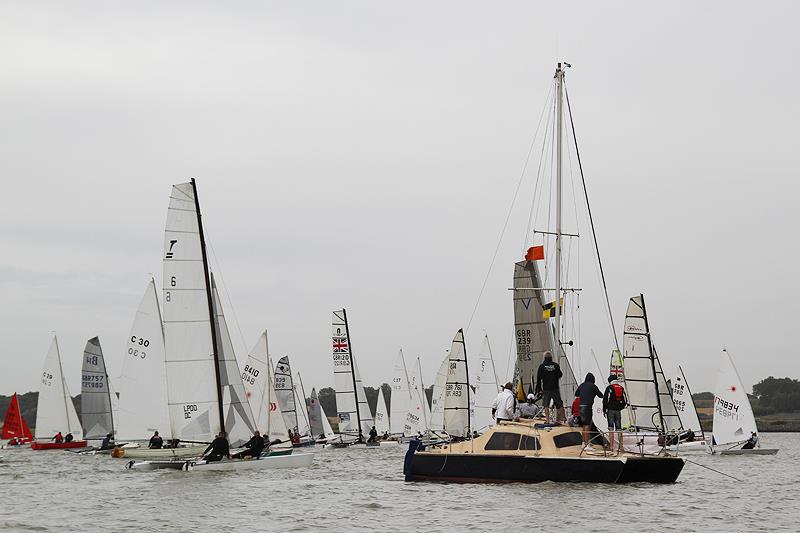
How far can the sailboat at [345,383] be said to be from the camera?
69.9 meters

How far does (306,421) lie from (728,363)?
28.8 metres

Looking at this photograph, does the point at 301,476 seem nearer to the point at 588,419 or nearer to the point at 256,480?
the point at 256,480

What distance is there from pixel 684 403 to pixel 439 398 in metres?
13.2

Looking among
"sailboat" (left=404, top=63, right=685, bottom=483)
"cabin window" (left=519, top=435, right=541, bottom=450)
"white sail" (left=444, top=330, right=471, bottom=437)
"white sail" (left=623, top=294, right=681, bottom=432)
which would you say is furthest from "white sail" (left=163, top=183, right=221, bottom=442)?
"white sail" (left=444, top=330, right=471, bottom=437)

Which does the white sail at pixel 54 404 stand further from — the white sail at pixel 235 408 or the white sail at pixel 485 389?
the white sail at pixel 235 408

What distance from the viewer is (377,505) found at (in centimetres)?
2573

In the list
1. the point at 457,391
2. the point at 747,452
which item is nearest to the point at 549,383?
the point at 747,452

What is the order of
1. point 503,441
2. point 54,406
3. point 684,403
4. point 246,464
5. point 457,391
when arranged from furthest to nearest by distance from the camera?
point 54,406 < point 684,403 < point 457,391 < point 246,464 < point 503,441

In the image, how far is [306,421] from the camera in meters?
72.7

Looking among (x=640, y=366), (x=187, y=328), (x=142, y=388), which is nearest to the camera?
(x=187, y=328)

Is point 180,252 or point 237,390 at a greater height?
point 180,252

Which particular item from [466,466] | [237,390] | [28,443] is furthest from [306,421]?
[466,466]

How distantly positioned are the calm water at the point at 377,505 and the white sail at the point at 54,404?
3619 cm

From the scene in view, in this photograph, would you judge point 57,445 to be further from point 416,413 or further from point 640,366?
point 640,366
